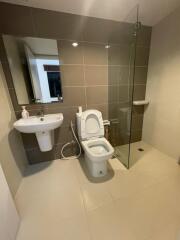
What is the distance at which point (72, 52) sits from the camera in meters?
1.74

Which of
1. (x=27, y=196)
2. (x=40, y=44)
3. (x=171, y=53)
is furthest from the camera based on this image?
(x=171, y=53)

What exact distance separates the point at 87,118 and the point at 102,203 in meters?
1.11

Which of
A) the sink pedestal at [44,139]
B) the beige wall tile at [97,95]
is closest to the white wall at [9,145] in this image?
the sink pedestal at [44,139]

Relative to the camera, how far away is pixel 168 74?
1.86 meters

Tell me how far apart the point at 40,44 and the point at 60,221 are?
2101 mm

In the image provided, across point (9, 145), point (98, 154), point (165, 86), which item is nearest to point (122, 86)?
point (165, 86)

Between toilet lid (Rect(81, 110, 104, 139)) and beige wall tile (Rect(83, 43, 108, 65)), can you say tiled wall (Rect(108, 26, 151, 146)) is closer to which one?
beige wall tile (Rect(83, 43, 108, 65))

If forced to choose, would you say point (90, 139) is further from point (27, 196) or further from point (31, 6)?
point (31, 6)

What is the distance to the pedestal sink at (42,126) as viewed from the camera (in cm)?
138

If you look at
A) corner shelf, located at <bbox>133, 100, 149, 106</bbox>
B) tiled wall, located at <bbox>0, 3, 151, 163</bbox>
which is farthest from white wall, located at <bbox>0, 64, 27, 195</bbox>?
corner shelf, located at <bbox>133, 100, 149, 106</bbox>

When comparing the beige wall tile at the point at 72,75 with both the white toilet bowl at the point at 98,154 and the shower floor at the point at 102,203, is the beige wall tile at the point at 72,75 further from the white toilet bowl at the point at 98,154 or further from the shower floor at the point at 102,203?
the shower floor at the point at 102,203

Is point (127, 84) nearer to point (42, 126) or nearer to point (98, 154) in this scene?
point (98, 154)

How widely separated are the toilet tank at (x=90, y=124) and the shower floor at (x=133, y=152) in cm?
50

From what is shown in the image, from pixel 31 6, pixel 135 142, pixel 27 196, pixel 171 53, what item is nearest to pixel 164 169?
pixel 135 142
